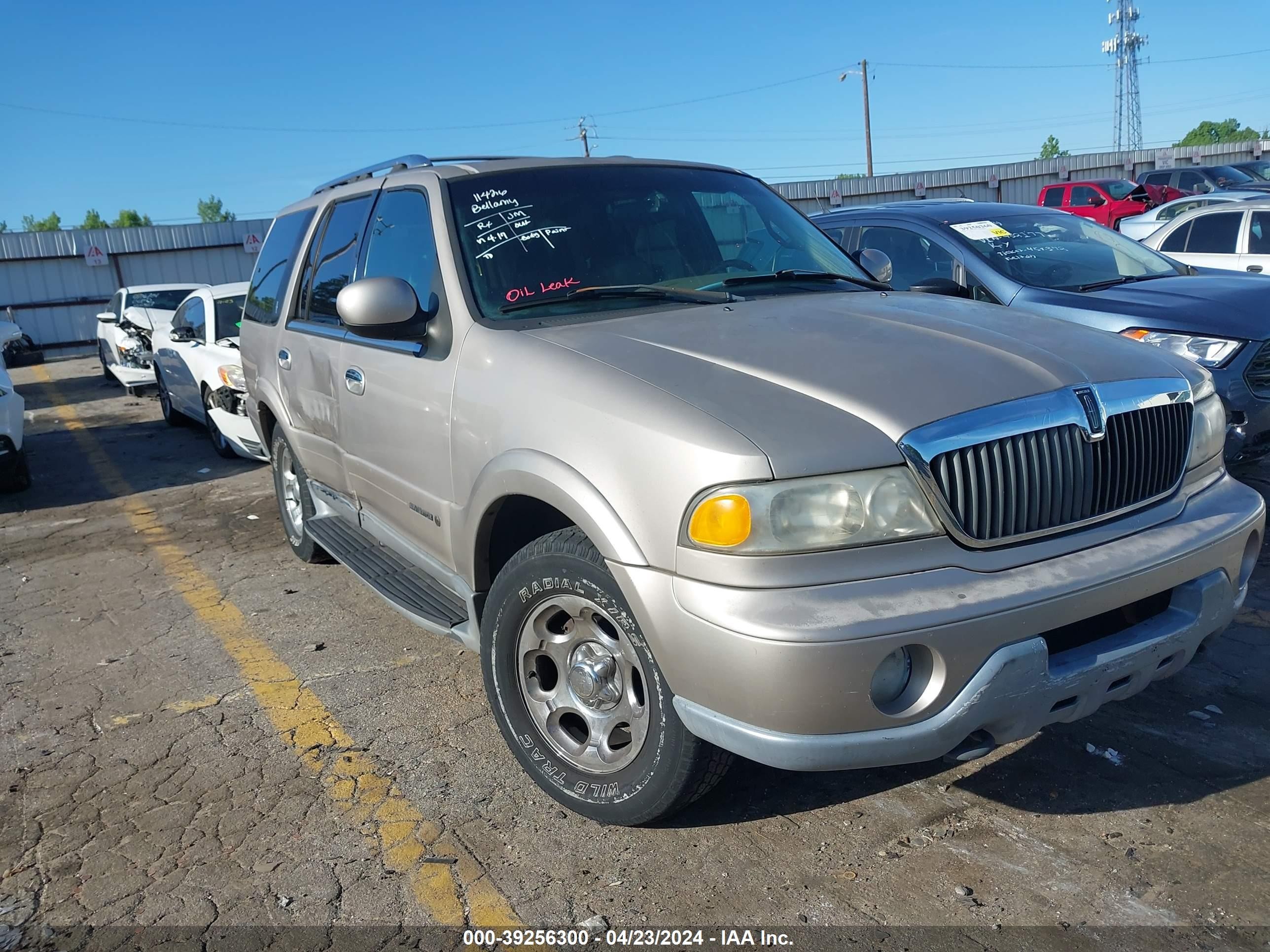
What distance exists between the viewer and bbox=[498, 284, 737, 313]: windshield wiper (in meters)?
3.44

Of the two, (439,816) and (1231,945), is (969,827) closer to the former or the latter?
(1231,945)

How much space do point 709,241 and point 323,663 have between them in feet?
7.97

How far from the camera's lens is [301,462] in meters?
5.03

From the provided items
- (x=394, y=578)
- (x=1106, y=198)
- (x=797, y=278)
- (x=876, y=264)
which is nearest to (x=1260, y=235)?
(x=876, y=264)

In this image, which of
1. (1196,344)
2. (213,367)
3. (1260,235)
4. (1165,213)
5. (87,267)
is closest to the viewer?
(1196,344)

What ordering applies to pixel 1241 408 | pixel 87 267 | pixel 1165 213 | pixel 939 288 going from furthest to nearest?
pixel 87 267 → pixel 1165 213 → pixel 1241 408 → pixel 939 288

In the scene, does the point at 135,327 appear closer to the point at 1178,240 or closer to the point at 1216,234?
the point at 1178,240

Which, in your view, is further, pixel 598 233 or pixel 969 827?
pixel 598 233

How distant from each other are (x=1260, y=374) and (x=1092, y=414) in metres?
3.68

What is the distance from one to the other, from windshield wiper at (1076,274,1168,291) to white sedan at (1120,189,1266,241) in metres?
5.50

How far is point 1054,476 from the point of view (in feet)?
8.32

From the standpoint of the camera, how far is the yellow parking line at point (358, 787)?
2693 mm

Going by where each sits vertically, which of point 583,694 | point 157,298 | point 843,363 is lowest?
point 583,694

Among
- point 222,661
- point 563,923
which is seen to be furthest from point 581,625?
point 222,661
